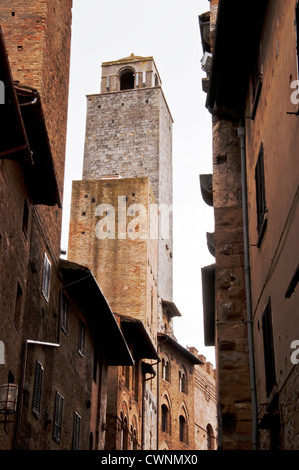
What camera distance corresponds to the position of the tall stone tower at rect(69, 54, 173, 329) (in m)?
46.0

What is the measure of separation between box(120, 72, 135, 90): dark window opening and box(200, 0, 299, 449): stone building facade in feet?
131

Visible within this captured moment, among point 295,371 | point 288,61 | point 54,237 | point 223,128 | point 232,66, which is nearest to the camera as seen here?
point 295,371

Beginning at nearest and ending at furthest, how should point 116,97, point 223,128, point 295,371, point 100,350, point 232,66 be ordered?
point 295,371 < point 232,66 < point 223,128 < point 100,350 < point 116,97

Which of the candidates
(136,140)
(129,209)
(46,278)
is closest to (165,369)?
(129,209)

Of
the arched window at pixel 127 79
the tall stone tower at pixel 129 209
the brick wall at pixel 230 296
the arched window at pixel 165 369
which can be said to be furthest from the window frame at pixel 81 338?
the arched window at pixel 127 79

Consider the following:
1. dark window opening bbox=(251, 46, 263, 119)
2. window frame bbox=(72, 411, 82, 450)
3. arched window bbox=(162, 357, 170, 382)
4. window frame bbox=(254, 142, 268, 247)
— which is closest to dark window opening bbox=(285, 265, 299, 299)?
window frame bbox=(254, 142, 268, 247)

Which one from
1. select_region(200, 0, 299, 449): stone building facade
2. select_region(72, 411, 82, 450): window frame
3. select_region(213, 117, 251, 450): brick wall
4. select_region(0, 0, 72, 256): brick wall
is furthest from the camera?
select_region(72, 411, 82, 450): window frame

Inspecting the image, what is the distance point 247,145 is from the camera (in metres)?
12.0

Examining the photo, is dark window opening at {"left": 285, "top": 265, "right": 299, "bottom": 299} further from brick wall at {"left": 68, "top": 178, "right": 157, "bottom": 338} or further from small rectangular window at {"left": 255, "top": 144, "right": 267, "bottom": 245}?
brick wall at {"left": 68, "top": 178, "right": 157, "bottom": 338}

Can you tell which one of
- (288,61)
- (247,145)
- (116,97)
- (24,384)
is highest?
(116,97)

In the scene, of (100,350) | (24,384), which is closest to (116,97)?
(100,350)

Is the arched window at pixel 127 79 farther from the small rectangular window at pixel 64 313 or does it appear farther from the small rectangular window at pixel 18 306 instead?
the small rectangular window at pixel 18 306
